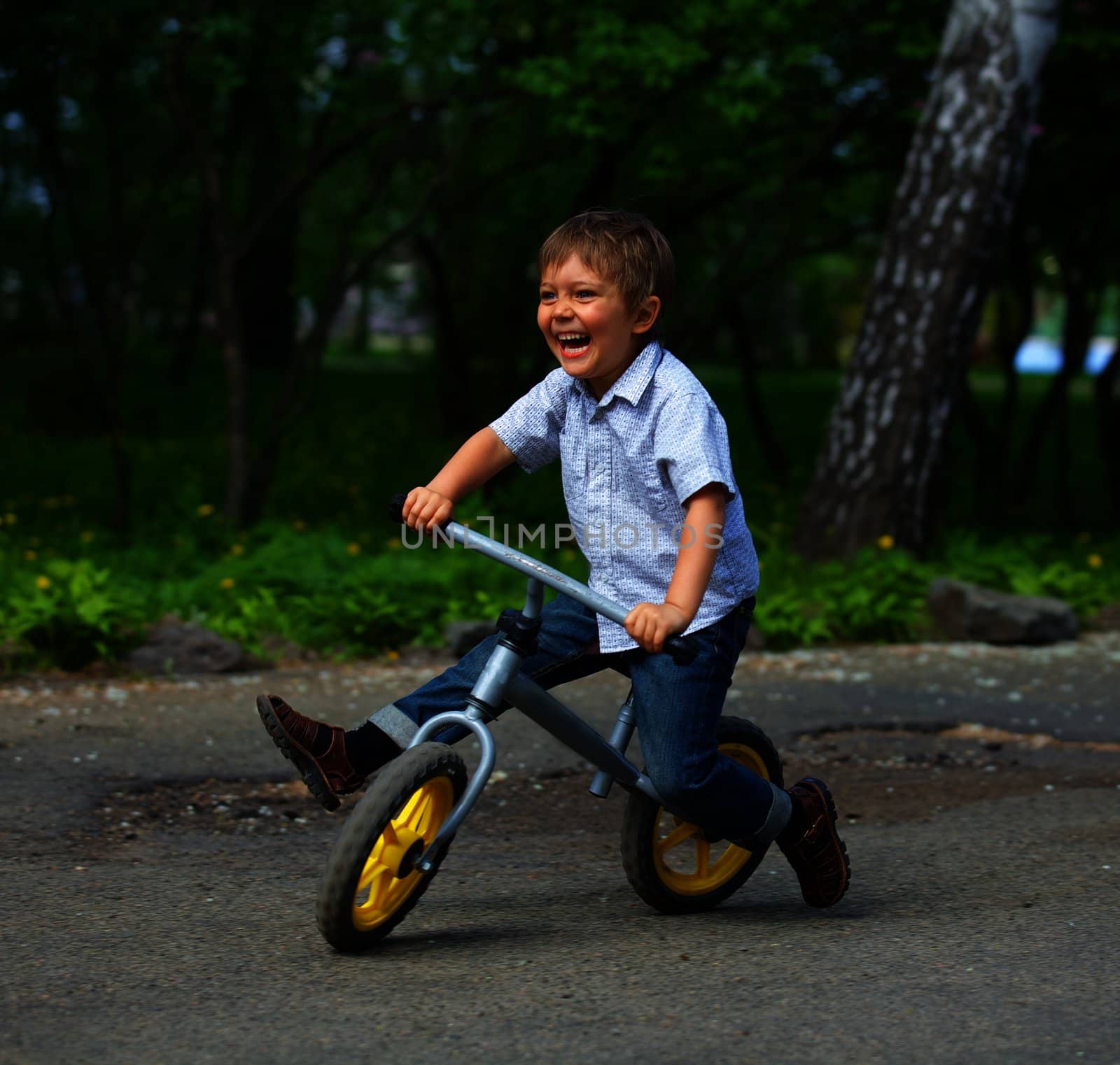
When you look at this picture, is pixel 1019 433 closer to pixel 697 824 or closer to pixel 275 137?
pixel 275 137

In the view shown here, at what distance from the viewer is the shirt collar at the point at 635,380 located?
351 cm

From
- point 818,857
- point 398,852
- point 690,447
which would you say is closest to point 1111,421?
point 818,857

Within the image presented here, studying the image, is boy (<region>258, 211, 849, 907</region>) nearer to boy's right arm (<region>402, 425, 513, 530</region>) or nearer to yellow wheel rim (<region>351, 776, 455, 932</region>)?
boy's right arm (<region>402, 425, 513, 530</region>)

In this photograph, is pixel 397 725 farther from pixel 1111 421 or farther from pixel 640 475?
pixel 1111 421

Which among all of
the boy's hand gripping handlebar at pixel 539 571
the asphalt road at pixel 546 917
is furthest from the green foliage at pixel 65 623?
the boy's hand gripping handlebar at pixel 539 571

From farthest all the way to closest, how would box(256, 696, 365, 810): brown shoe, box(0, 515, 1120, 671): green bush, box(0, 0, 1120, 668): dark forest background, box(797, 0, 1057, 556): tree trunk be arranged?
box(797, 0, 1057, 556): tree trunk < box(0, 0, 1120, 668): dark forest background < box(0, 515, 1120, 671): green bush < box(256, 696, 365, 810): brown shoe

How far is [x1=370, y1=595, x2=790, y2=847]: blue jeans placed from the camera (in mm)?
3537

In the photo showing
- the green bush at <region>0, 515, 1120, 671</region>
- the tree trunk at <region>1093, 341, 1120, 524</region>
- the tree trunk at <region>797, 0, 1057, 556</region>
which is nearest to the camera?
the green bush at <region>0, 515, 1120, 671</region>

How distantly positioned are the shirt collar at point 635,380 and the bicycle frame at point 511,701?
1.37 feet

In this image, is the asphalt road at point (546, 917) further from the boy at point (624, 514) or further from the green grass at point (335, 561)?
the green grass at point (335, 561)

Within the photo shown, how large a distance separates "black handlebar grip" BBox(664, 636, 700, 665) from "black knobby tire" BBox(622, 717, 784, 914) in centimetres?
67

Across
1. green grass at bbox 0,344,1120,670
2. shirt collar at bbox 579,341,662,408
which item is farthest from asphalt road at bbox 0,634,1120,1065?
shirt collar at bbox 579,341,662,408

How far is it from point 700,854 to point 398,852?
0.93 m

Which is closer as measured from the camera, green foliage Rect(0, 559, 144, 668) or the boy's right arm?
the boy's right arm
